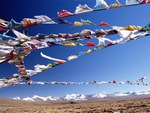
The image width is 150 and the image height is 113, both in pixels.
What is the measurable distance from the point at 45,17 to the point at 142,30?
1641 millimetres

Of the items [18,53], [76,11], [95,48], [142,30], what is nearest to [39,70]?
[18,53]

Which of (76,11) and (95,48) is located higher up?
(76,11)

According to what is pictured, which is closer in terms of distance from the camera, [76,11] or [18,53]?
[76,11]

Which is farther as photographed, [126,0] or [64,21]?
[64,21]

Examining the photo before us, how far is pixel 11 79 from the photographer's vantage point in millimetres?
6934

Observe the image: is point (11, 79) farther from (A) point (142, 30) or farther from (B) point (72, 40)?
(A) point (142, 30)

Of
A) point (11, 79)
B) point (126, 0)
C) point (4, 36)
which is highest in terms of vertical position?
point (126, 0)

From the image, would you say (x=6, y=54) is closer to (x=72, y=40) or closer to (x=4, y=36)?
(x=4, y=36)

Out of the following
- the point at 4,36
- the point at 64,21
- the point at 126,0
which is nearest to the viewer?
the point at 126,0

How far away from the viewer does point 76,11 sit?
509 cm

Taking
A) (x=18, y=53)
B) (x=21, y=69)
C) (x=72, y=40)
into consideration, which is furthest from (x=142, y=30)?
(x=21, y=69)

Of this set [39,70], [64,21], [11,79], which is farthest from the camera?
[11,79]

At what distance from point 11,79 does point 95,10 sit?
9.75 feet

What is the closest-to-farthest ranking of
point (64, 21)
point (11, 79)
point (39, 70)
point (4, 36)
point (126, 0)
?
point (126, 0)
point (4, 36)
point (64, 21)
point (39, 70)
point (11, 79)
